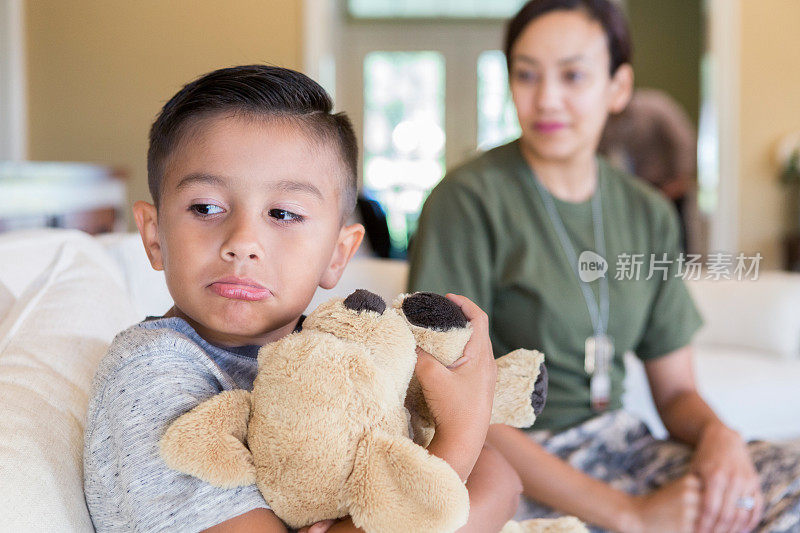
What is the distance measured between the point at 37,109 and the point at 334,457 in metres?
3.59

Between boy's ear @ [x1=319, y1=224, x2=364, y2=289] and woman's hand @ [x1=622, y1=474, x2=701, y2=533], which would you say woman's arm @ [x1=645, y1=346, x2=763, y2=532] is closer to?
woman's hand @ [x1=622, y1=474, x2=701, y2=533]

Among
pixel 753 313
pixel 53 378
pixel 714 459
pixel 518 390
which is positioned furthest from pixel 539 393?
pixel 753 313

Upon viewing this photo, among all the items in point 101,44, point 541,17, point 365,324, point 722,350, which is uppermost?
point 101,44

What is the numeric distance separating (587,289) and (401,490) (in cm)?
75

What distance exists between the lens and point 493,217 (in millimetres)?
1107

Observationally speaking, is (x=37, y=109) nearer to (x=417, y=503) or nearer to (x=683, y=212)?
(x=683, y=212)

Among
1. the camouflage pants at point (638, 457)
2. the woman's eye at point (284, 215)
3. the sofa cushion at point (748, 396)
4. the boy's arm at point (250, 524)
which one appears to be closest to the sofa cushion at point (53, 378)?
the boy's arm at point (250, 524)

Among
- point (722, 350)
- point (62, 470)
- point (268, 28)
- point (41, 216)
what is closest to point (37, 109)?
point (268, 28)

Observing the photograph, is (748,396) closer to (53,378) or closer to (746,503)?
(746,503)

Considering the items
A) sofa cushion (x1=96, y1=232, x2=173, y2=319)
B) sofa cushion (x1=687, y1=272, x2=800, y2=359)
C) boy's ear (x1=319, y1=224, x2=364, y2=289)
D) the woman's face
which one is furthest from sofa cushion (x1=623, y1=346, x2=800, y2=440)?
boy's ear (x1=319, y1=224, x2=364, y2=289)

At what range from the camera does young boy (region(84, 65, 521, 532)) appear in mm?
470

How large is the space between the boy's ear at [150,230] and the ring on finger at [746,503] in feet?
2.59

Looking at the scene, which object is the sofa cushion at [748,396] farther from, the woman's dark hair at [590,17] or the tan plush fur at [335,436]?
the tan plush fur at [335,436]

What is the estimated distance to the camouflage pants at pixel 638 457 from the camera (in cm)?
103
